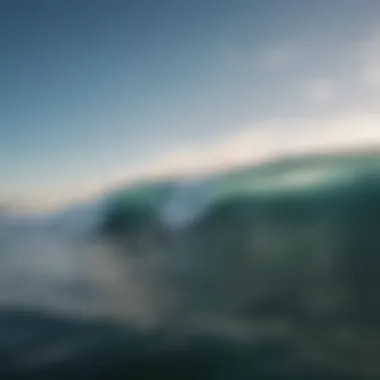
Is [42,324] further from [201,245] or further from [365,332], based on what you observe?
[365,332]

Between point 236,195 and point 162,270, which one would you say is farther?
point 236,195

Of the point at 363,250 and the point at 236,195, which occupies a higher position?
the point at 236,195

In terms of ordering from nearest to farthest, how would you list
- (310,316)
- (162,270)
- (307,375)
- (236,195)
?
(307,375), (310,316), (162,270), (236,195)

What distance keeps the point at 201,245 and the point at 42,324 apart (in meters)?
0.74

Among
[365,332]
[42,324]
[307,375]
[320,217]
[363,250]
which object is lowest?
[307,375]

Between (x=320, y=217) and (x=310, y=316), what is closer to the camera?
(x=310, y=316)

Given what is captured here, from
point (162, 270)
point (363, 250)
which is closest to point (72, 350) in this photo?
point (162, 270)

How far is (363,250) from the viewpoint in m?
2.19

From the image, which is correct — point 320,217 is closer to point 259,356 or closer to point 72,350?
point 259,356

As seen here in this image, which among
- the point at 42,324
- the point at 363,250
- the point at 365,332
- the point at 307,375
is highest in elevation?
the point at 363,250

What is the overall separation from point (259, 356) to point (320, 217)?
2.36ft

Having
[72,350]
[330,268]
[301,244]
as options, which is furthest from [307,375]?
[72,350]

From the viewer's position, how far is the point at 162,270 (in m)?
2.18

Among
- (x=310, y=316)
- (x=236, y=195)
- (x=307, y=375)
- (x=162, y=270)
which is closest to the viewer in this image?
(x=307, y=375)
